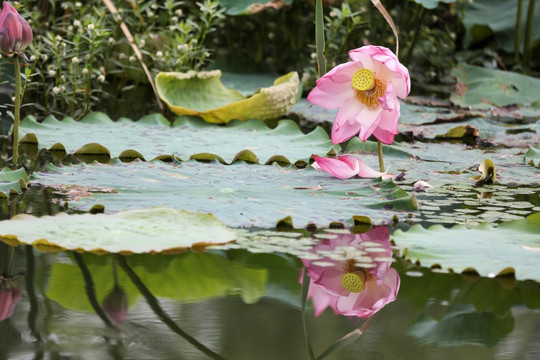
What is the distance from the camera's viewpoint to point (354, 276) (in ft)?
4.06

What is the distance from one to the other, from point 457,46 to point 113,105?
2.55 metres

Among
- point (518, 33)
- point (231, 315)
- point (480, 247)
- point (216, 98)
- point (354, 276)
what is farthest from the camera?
point (518, 33)

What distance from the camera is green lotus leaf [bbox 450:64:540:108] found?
10.9 ft

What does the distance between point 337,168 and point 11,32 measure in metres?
0.77

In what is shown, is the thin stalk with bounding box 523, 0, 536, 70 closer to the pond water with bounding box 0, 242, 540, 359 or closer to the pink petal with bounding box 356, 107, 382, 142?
the pink petal with bounding box 356, 107, 382, 142

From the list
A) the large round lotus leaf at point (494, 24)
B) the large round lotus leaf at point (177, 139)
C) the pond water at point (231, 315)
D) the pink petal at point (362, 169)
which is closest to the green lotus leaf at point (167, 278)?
the pond water at point (231, 315)

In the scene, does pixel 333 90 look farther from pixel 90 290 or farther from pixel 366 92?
pixel 90 290

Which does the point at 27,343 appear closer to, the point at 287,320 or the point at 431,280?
the point at 287,320

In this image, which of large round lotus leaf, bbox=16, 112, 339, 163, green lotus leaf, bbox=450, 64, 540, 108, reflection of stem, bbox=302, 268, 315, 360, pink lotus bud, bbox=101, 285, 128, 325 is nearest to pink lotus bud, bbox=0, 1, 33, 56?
large round lotus leaf, bbox=16, 112, 339, 163

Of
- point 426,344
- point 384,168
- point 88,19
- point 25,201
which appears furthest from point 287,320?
point 88,19

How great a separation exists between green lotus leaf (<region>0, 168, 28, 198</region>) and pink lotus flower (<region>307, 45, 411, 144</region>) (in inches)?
26.5

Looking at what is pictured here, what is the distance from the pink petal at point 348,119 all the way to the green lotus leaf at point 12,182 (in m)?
0.71

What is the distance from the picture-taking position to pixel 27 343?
0.94 m

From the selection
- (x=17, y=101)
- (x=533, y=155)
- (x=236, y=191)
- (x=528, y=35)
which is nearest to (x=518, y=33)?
(x=528, y=35)
